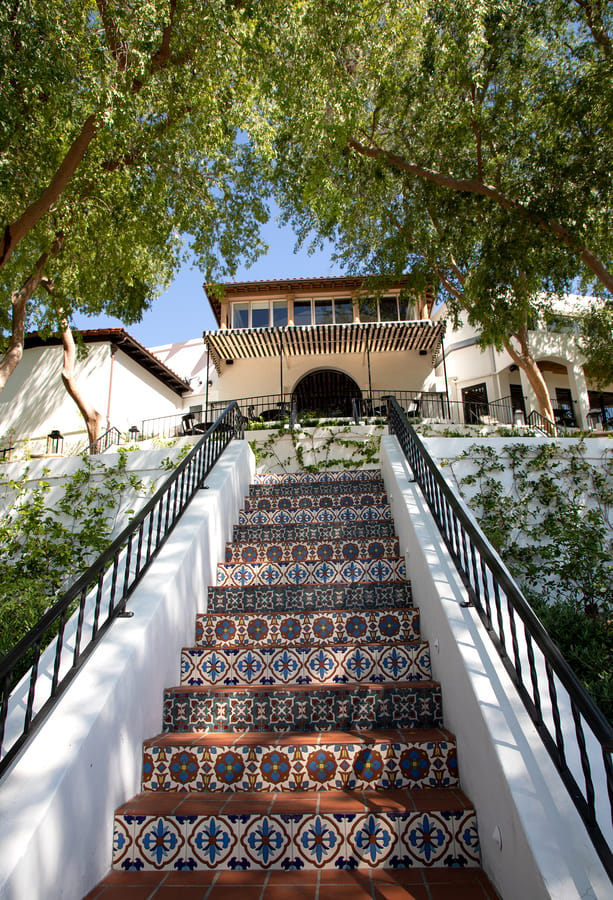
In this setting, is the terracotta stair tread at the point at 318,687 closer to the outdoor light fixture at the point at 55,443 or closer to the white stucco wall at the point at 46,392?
the outdoor light fixture at the point at 55,443

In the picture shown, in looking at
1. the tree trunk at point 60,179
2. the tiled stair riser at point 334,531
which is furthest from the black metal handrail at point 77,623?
the tree trunk at point 60,179

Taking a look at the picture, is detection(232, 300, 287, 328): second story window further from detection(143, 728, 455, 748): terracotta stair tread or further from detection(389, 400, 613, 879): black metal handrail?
detection(143, 728, 455, 748): terracotta stair tread

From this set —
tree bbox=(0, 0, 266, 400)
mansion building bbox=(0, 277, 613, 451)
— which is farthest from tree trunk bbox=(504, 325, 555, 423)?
tree bbox=(0, 0, 266, 400)

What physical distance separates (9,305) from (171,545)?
8202 millimetres

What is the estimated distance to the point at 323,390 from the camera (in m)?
17.3

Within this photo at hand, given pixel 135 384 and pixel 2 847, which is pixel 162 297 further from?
pixel 2 847

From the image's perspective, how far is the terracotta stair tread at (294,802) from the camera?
248 centimetres

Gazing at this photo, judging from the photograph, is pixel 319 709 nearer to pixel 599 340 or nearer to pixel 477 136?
pixel 477 136

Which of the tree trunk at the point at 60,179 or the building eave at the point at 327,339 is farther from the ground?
the building eave at the point at 327,339

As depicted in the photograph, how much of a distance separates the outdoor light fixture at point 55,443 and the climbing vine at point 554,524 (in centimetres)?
1100

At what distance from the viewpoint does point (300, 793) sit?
2713 mm

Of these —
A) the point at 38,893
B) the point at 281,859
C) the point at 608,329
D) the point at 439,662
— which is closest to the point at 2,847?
the point at 38,893

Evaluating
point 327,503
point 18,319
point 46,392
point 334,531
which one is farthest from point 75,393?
point 334,531

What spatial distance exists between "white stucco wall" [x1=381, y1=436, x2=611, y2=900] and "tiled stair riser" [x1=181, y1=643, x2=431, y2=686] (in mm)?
193
